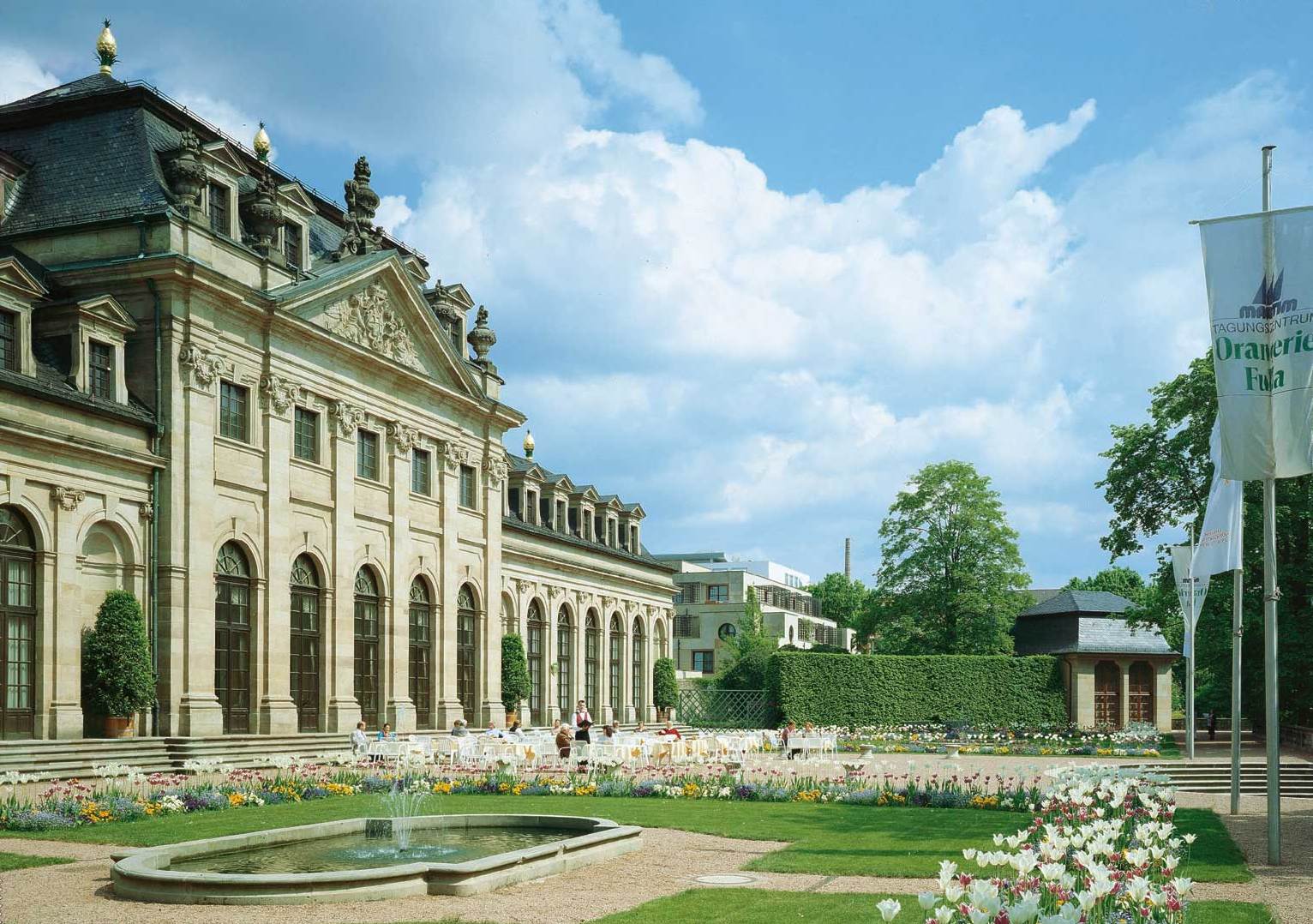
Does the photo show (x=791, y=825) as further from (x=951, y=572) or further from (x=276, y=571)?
(x=951, y=572)

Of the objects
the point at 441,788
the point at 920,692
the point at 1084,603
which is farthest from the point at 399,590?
the point at 1084,603

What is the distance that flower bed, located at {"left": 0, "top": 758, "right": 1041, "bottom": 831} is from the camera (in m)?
22.2

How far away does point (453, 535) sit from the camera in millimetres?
49156

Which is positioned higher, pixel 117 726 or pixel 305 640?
pixel 305 640

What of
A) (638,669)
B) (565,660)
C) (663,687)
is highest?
(565,660)

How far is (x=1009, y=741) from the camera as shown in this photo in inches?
2148

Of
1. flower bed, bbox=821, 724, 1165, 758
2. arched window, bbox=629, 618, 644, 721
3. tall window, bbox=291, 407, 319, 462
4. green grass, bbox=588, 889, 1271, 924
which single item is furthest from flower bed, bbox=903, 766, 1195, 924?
arched window, bbox=629, 618, 644, 721

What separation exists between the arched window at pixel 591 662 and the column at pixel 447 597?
17670 mm

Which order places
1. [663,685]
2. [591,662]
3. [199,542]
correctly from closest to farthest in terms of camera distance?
1. [199,542]
2. [591,662]
3. [663,685]

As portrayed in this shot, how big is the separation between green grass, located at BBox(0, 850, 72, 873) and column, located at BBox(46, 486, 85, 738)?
1393 cm

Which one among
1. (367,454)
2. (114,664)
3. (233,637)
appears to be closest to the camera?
(114,664)

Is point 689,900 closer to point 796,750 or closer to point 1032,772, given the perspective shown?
point 1032,772

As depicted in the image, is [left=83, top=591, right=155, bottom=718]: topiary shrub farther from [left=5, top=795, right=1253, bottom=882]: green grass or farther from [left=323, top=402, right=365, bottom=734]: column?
[left=323, top=402, right=365, bottom=734]: column

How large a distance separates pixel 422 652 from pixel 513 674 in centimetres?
785
